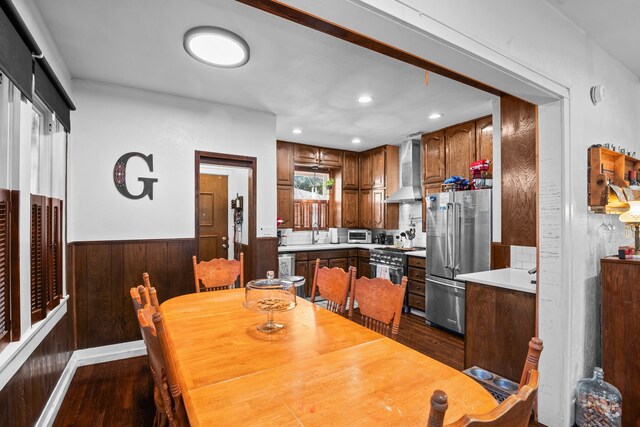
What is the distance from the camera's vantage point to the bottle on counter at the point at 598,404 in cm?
195

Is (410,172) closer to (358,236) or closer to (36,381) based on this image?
(358,236)

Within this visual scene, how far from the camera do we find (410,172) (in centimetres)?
499

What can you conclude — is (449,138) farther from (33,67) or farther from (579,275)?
(33,67)

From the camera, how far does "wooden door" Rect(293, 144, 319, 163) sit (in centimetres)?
525

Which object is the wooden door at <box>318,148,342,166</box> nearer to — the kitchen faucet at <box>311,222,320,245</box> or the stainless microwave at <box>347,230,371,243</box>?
A: the kitchen faucet at <box>311,222,320,245</box>

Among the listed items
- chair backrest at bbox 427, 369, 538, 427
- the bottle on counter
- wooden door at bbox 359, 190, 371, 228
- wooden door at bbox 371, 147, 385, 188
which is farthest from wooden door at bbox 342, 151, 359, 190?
chair backrest at bbox 427, 369, 538, 427

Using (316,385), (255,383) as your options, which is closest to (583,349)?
(316,385)

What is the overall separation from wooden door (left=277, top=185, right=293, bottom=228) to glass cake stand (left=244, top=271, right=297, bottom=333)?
3.26 meters

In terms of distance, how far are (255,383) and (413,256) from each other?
363 centimetres

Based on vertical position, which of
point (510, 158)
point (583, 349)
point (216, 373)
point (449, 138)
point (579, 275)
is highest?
point (449, 138)

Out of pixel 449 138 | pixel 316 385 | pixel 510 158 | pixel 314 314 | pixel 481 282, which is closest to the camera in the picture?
pixel 316 385

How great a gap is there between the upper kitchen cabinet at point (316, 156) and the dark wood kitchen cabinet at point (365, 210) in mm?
705

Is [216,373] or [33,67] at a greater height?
[33,67]

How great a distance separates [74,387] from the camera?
2566mm
